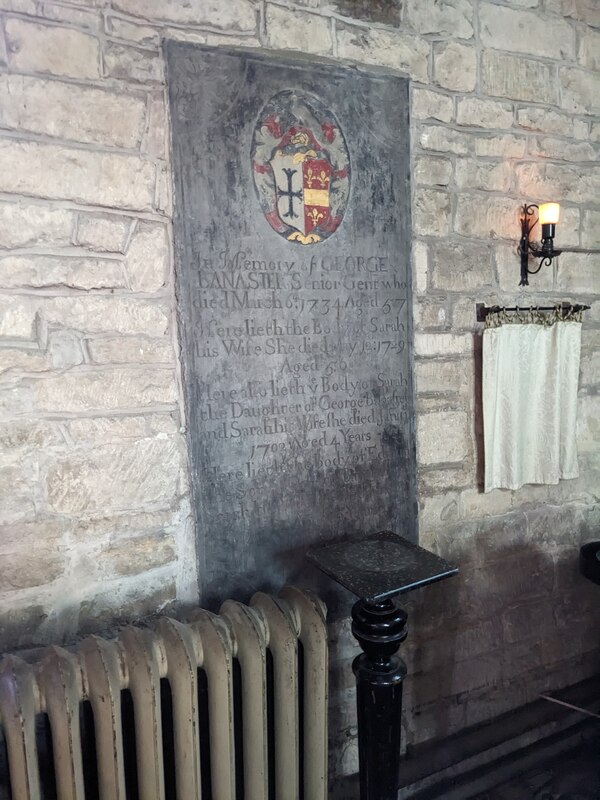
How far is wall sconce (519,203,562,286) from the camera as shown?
7.14ft

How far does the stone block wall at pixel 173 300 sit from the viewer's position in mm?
1590

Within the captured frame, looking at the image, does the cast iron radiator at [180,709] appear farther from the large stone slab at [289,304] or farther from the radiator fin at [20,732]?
the large stone slab at [289,304]

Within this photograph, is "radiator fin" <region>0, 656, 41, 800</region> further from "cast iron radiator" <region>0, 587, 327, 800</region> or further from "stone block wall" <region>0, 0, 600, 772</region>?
"stone block wall" <region>0, 0, 600, 772</region>

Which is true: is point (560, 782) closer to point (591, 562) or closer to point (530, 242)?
point (591, 562)

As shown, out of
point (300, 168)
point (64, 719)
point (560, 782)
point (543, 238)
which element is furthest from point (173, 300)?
point (560, 782)

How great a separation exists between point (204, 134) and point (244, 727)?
1721 millimetres

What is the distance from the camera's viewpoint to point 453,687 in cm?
232

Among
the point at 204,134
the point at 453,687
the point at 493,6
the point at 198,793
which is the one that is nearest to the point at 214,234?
the point at 204,134

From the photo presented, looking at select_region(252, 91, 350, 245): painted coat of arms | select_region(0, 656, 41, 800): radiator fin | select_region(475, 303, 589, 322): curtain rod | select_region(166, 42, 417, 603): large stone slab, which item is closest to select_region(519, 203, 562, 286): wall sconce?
select_region(475, 303, 589, 322): curtain rod

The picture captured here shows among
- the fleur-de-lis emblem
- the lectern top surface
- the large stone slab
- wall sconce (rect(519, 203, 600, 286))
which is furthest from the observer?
wall sconce (rect(519, 203, 600, 286))

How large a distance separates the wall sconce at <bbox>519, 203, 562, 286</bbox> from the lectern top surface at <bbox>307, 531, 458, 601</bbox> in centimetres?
119

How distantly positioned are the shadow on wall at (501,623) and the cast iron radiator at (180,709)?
628 mm

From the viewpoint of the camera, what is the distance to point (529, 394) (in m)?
2.28

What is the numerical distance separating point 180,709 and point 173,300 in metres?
1.13
